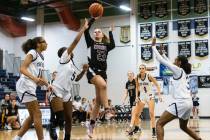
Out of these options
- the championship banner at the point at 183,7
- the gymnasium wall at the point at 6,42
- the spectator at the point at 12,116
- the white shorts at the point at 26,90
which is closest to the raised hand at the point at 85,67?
the white shorts at the point at 26,90

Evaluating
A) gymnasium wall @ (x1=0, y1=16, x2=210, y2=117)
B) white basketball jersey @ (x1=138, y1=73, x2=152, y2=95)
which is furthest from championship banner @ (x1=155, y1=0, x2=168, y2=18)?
white basketball jersey @ (x1=138, y1=73, x2=152, y2=95)

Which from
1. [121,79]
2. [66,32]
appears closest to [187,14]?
[121,79]

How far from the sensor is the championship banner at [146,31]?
76.1 feet

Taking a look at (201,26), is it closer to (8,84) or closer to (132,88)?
(132,88)

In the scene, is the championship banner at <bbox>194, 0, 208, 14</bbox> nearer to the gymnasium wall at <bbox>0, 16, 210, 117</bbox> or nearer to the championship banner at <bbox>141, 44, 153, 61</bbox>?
the gymnasium wall at <bbox>0, 16, 210, 117</bbox>

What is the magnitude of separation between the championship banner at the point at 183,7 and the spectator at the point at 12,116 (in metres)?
11.3

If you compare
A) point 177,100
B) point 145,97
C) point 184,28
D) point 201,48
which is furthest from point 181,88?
point 184,28

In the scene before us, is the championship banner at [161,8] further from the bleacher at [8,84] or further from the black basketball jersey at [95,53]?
the black basketball jersey at [95,53]

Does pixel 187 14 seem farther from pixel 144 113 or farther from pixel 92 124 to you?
pixel 92 124

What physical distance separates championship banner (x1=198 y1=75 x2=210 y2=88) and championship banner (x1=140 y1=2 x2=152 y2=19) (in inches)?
189

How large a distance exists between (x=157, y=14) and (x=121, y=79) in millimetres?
4488

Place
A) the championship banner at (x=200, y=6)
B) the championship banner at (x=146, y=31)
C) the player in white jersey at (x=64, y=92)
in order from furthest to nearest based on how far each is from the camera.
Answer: the championship banner at (x=146, y=31) < the championship banner at (x=200, y=6) < the player in white jersey at (x=64, y=92)

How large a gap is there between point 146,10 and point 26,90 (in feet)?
58.6

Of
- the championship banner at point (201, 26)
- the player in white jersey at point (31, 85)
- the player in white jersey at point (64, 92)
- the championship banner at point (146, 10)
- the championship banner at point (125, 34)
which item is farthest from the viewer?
the championship banner at point (125, 34)
